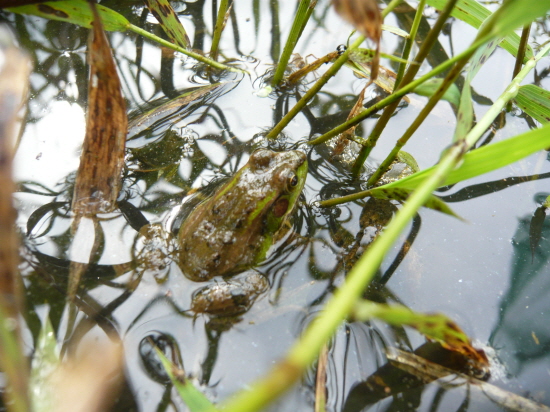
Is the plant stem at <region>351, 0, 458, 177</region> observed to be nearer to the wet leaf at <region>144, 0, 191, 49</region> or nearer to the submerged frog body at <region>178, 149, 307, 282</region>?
the submerged frog body at <region>178, 149, 307, 282</region>

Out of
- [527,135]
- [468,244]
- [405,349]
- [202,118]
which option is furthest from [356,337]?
[202,118]

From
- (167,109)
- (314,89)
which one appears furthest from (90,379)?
(167,109)

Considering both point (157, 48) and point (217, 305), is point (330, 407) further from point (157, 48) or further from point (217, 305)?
point (157, 48)

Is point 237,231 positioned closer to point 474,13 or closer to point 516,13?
point 516,13

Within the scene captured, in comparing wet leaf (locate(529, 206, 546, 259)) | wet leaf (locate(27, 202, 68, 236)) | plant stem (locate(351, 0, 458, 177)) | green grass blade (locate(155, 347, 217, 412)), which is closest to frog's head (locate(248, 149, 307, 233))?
plant stem (locate(351, 0, 458, 177))

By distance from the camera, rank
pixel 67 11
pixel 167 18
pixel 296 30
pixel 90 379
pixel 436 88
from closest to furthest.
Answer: pixel 90 379, pixel 436 88, pixel 67 11, pixel 296 30, pixel 167 18

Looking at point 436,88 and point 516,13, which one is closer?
point 516,13

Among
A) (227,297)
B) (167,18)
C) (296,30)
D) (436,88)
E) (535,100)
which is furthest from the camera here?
(167,18)
